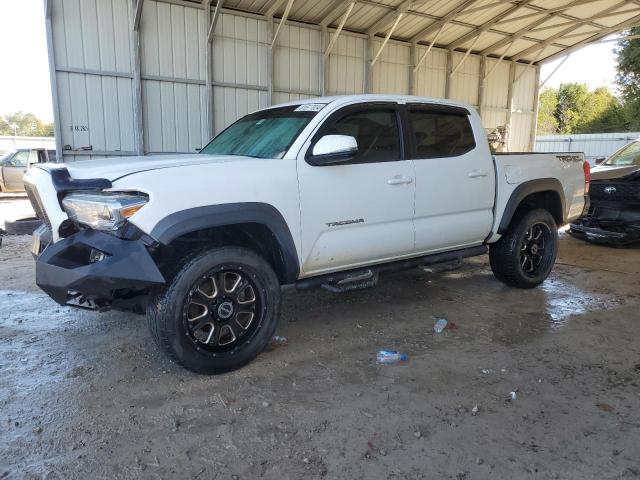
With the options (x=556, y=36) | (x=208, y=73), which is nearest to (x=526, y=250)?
(x=208, y=73)

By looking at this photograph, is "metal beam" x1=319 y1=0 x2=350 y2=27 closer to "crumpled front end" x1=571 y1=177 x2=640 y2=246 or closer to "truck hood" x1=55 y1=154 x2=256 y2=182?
"crumpled front end" x1=571 y1=177 x2=640 y2=246

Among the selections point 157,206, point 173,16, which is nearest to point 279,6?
point 173,16

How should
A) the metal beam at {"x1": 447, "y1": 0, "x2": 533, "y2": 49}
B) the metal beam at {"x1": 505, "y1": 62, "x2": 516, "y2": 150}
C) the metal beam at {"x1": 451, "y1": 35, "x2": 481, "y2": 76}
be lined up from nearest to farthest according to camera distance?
the metal beam at {"x1": 447, "y1": 0, "x2": 533, "y2": 49} → the metal beam at {"x1": 451, "y1": 35, "x2": 481, "y2": 76} → the metal beam at {"x1": 505, "y1": 62, "x2": 516, "y2": 150}

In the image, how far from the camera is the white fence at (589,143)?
2425 centimetres

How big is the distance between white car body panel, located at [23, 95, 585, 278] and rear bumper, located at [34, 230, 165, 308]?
18cm

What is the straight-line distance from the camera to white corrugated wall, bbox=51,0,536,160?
35.4ft

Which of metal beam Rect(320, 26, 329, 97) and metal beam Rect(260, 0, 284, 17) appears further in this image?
metal beam Rect(320, 26, 329, 97)

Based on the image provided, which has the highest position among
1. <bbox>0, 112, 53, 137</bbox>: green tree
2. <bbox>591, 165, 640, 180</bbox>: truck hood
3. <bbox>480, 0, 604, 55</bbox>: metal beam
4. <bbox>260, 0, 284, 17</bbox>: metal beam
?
<bbox>0, 112, 53, 137</bbox>: green tree

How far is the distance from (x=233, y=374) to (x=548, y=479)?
79.0 inches

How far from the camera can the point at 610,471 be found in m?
2.41

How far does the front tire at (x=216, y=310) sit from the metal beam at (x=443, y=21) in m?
13.3

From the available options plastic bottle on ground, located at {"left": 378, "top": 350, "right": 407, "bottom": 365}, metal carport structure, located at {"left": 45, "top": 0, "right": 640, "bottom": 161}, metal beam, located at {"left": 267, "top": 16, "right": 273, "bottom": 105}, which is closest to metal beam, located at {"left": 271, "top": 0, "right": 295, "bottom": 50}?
metal carport structure, located at {"left": 45, "top": 0, "right": 640, "bottom": 161}

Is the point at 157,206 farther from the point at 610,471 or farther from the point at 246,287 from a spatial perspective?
the point at 610,471

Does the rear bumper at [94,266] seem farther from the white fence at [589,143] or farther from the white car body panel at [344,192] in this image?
the white fence at [589,143]
